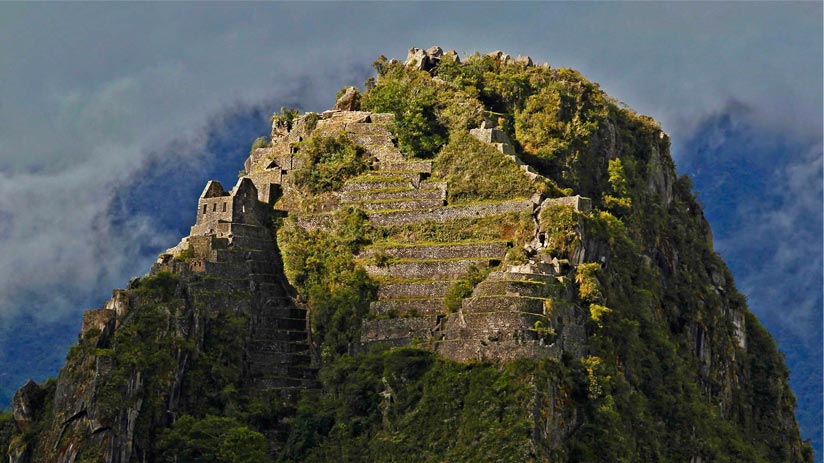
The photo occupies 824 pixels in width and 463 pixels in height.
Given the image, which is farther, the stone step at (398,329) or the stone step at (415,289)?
the stone step at (415,289)

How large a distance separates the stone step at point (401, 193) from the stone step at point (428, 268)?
516cm

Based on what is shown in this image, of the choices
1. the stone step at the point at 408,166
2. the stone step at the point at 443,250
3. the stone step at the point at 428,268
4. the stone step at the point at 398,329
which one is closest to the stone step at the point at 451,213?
the stone step at the point at 443,250

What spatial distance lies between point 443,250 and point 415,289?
9.48 feet

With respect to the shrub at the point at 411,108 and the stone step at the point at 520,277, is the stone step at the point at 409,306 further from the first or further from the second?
the shrub at the point at 411,108

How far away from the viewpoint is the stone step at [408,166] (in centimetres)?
11869

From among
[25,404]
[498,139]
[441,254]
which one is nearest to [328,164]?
[498,139]

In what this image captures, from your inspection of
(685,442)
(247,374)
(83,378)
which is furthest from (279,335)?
(685,442)

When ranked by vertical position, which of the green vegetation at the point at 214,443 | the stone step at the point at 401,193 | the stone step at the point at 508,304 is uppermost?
the stone step at the point at 401,193

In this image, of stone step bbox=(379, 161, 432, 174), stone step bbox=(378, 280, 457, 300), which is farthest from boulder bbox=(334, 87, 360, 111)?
stone step bbox=(378, 280, 457, 300)

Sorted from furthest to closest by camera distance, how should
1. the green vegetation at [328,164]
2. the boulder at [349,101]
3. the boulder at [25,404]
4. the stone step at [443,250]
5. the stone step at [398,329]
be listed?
the boulder at [349,101]
the green vegetation at [328,164]
the stone step at [443,250]
the boulder at [25,404]
the stone step at [398,329]

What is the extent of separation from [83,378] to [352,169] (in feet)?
64.0

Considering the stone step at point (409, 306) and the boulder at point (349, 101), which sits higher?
the boulder at point (349, 101)

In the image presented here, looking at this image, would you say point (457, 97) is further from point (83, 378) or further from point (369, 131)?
point (83, 378)

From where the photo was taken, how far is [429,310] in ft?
358
